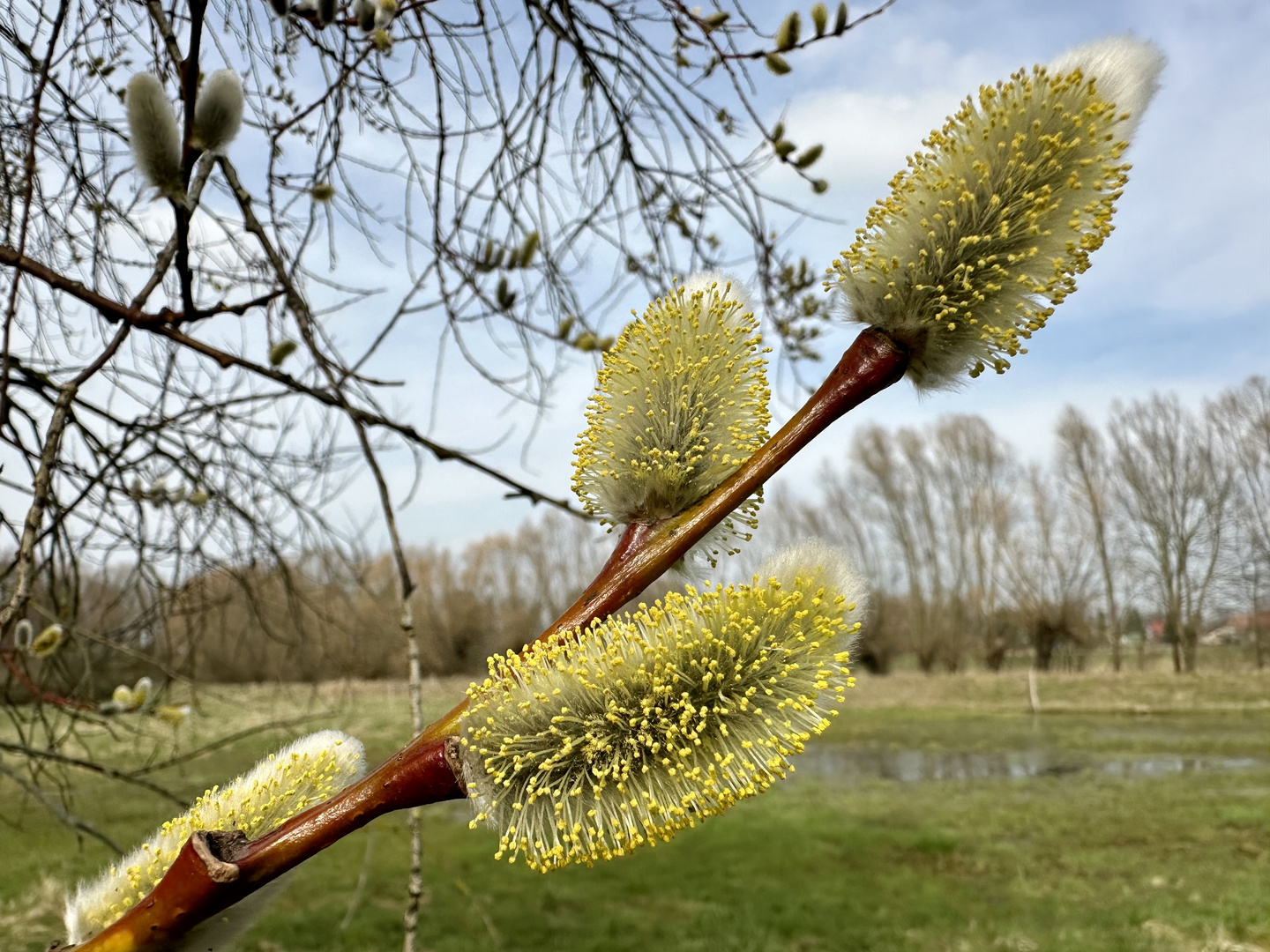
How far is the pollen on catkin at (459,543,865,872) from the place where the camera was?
542 mm

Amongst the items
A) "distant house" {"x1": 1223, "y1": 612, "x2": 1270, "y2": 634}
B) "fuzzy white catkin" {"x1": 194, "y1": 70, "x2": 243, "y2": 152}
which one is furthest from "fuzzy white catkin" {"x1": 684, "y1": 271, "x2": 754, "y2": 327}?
"distant house" {"x1": 1223, "y1": 612, "x2": 1270, "y2": 634}

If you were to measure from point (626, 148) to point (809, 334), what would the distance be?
81 cm

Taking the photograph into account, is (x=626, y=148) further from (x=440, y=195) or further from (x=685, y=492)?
(x=685, y=492)

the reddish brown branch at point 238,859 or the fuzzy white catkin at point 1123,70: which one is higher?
the fuzzy white catkin at point 1123,70

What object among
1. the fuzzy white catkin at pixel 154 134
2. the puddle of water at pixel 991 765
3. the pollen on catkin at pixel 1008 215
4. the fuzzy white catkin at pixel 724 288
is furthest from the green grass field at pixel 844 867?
the pollen on catkin at pixel 1008 215

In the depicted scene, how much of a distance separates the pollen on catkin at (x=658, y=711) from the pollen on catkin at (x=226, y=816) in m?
0.13

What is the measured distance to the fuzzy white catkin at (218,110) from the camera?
104cm

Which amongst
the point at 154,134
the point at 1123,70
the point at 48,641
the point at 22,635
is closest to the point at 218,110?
the point at 154,134

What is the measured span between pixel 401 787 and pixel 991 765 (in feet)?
42.1

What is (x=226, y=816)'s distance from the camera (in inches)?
22.0

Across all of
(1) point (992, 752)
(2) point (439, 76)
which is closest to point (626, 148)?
(2) point (439, 76)

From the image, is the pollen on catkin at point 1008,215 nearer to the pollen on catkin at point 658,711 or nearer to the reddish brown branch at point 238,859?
the pollen on catkin at point 658,711

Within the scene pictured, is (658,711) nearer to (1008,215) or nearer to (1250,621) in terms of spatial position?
(1008,215)

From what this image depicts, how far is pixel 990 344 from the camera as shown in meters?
0.61
